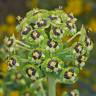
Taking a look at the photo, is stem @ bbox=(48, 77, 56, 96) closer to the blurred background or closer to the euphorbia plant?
the euphorbia plant

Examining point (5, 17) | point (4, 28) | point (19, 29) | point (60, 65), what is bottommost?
point (60, 65)

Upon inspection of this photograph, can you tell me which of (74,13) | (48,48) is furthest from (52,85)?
(74,13)

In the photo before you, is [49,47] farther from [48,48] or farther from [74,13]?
[74,13]

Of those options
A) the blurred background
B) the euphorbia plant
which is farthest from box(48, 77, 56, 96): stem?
the blurred background

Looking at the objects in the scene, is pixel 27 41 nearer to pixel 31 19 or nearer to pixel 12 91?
pixel 31 19

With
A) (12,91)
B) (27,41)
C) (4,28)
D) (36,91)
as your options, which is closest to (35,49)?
(27,41)

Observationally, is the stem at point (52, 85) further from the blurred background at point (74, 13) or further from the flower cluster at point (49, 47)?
the blurred background at point (74, 13)

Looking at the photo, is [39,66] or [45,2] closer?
[39,66]
